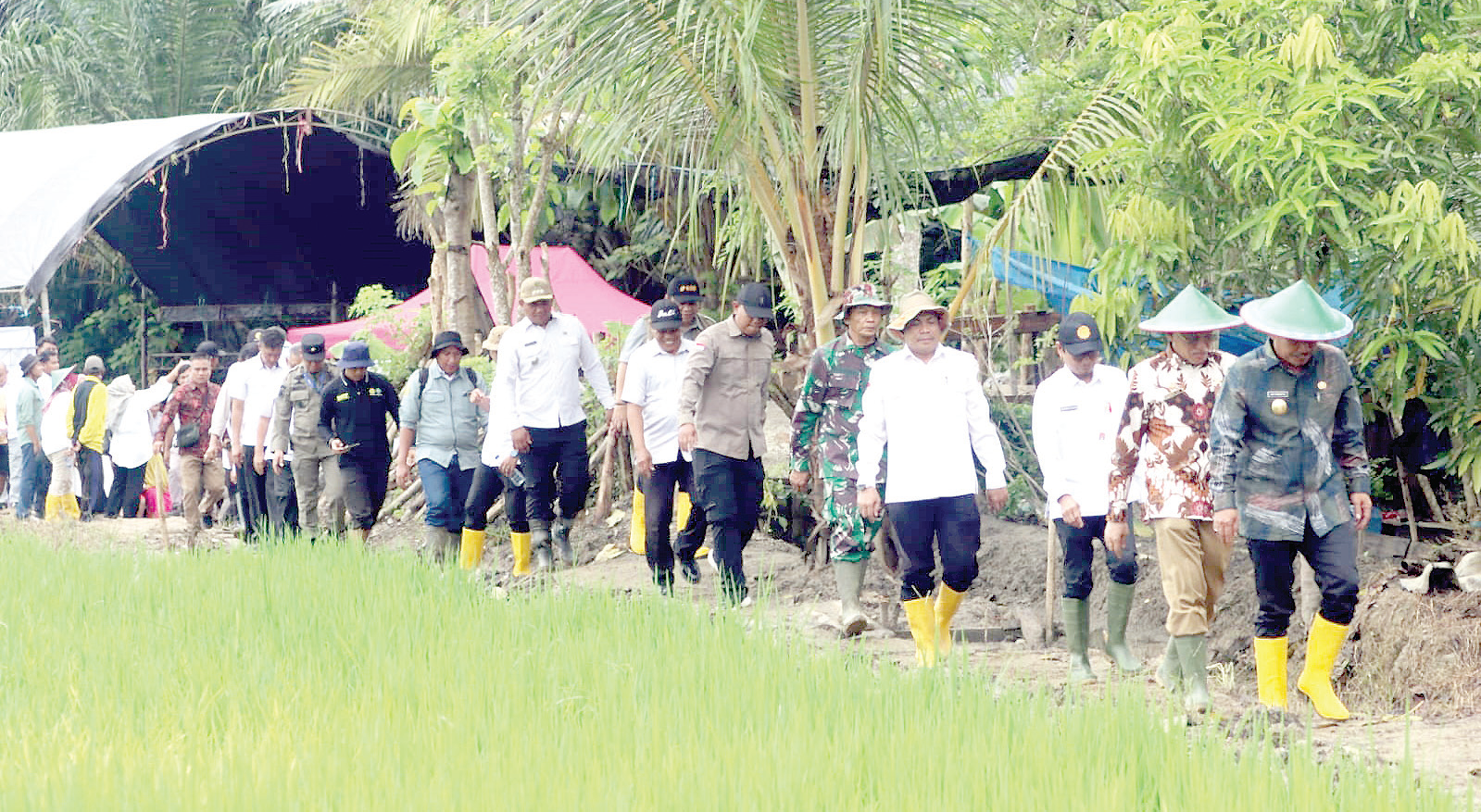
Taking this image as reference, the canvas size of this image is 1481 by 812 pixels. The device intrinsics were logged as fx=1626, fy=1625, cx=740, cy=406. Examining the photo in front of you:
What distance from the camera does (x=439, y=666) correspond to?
4.93 m

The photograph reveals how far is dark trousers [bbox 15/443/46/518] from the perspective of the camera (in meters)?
13.4

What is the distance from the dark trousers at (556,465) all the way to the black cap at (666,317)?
0.79m

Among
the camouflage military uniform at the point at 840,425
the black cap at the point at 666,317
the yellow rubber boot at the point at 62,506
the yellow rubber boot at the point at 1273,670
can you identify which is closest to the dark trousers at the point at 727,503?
the camouflage military uniform at the point at 840,425

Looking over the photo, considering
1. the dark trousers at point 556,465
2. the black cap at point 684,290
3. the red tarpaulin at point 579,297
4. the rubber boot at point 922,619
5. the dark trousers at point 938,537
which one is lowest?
the rubber boot at point 922,619

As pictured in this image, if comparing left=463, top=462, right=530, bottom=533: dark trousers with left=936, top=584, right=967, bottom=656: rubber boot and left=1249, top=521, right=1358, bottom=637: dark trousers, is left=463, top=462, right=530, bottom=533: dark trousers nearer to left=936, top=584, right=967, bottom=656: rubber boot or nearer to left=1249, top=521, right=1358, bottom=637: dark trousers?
left=936, top=584, right=967, bottom=656: rubber boot

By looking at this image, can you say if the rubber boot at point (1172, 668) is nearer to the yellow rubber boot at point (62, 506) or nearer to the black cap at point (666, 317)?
the black cap at point (666, 317)

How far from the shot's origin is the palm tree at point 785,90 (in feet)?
24.7

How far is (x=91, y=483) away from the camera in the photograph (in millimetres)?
13844

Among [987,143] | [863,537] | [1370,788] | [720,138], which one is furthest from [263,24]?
[1370,788]

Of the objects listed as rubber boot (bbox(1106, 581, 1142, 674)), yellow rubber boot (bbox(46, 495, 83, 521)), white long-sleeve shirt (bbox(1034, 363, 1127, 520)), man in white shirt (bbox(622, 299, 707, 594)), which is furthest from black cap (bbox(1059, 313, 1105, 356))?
yellow rubber boot (bbox(46, 495, 83, 521))

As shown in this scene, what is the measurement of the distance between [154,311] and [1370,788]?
62.2 ft

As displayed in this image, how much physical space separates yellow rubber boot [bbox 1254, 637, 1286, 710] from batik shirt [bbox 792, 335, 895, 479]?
202cm

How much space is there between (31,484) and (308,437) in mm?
5561

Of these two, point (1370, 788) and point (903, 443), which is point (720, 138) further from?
point (1370, 788)
